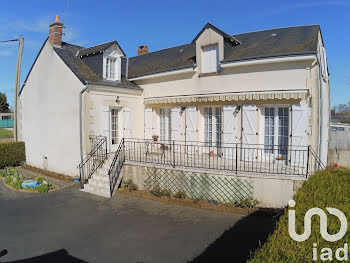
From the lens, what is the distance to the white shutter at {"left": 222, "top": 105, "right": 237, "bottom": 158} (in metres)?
13.4

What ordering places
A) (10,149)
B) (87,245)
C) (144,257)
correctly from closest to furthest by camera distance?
(144,257) → (87,245) → (10,149)

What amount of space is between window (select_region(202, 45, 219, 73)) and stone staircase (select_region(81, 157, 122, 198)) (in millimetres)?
7803

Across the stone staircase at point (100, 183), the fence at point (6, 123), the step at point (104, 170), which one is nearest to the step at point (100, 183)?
the stone staircase at point (100, 183)

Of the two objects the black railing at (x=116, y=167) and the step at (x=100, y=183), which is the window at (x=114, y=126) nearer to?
the black railing at (x=116, y=167)

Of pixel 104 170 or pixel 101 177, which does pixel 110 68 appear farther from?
pixel 101 177

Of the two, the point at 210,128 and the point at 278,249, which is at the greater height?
the point at 210,128

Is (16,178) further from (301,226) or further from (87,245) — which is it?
(301,226)

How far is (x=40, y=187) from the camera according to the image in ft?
40.7

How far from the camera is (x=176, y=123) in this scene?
15.6 metres

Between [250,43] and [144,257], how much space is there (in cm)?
1248

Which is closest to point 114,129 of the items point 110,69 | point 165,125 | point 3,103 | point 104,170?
Result: point 165,125

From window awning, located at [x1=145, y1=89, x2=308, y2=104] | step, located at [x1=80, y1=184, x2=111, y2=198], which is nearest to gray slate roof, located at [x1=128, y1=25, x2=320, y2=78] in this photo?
window awning, located at [x1=145, y1=89, x2=308, y2=104]

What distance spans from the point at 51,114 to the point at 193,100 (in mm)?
9375

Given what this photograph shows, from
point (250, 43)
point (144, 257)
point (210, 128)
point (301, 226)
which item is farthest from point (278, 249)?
point (250, 43)
